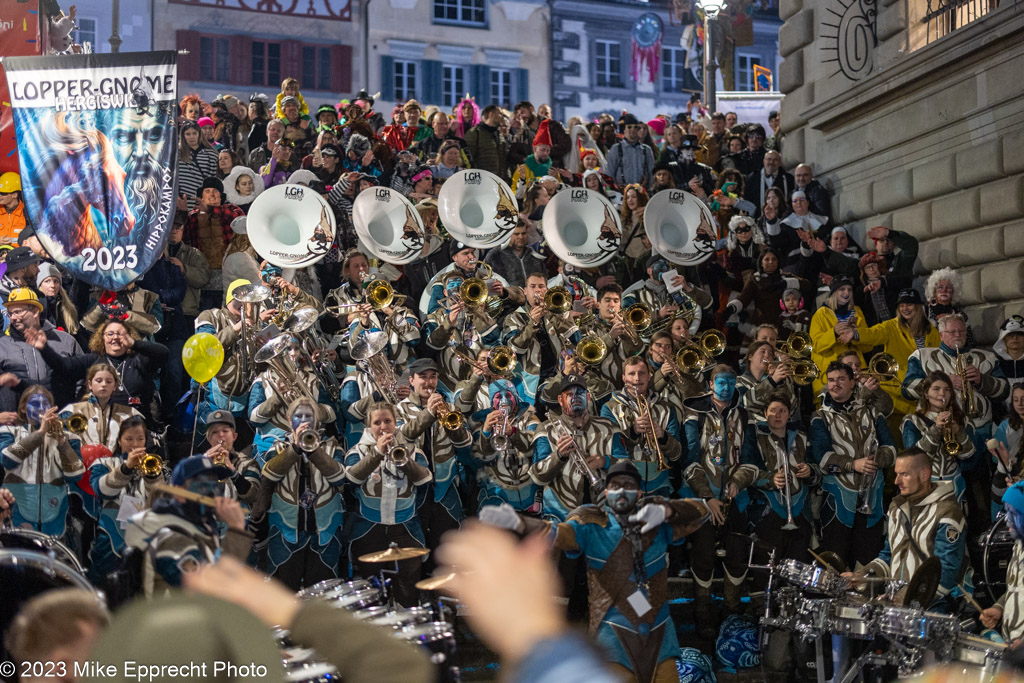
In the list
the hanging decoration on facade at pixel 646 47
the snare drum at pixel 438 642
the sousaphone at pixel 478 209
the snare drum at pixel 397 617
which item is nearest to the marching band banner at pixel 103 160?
the sousaphone at pixel 478 209

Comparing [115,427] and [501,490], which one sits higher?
[115,427]

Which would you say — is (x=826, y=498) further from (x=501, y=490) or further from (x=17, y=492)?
(x=17, y=492)

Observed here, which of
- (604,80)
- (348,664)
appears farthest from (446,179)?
(604,80)

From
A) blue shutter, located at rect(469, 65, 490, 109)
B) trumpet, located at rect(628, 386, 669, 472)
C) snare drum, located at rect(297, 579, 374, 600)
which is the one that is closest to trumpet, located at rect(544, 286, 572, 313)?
trumpet, located at rect(628, 386, 669, 472)

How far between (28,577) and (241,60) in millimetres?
27367

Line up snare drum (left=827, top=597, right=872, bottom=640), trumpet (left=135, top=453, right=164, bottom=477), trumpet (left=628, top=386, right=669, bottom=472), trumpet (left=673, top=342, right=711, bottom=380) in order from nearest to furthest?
snare drum (left=827, top=597, right=872, bottom=640)
trumpet (left=135, top=453, right=164, bottom=477)
trumpet (left=628, top=386, right=669, bottom=472)
trumpet (left=673, top=342, right=711, bottom=380)

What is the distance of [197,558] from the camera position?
3.14m

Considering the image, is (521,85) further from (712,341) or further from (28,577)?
(28,577)

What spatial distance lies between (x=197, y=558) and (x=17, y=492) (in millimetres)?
5875

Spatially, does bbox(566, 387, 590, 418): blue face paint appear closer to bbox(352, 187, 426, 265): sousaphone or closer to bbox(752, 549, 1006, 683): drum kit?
bbox(752, 549, 1006, 683): drum kit

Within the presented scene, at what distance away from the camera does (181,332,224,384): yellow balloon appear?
9234 mm

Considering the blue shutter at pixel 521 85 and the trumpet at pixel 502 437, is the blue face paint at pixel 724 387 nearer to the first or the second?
the trumpet at pixel 502 437

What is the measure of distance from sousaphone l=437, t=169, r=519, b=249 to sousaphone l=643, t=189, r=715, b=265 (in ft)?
4.67

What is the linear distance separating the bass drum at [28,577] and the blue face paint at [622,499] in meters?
3.86
